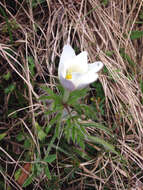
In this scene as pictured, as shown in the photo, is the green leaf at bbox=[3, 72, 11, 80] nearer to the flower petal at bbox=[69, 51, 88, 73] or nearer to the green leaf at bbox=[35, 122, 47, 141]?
the green leaf at bbox=[35, 122, 47, 141]

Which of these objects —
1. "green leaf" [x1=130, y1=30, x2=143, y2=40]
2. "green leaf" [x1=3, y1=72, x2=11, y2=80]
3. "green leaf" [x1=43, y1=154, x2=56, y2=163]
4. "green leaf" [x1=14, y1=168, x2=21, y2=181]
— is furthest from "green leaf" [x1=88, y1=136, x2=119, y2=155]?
"green leaf" [x1=130, y1=30, x2=143, y2=40]

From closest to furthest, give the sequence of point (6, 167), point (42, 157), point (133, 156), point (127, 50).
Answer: point (6, 167) < point (42, 157) < point (133, 156) < point (127, 50)

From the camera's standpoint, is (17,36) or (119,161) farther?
(17,36)

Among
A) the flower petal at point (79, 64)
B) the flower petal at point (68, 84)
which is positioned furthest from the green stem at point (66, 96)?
the flower petal at point (79, 64)

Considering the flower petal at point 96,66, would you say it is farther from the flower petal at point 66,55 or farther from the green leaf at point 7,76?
the green leaf at point 7,76

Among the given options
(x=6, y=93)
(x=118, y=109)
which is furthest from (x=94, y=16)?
(x=6, y=93)

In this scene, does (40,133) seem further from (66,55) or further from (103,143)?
(66,55)

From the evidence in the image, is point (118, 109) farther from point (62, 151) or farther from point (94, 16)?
point (94, 16)
